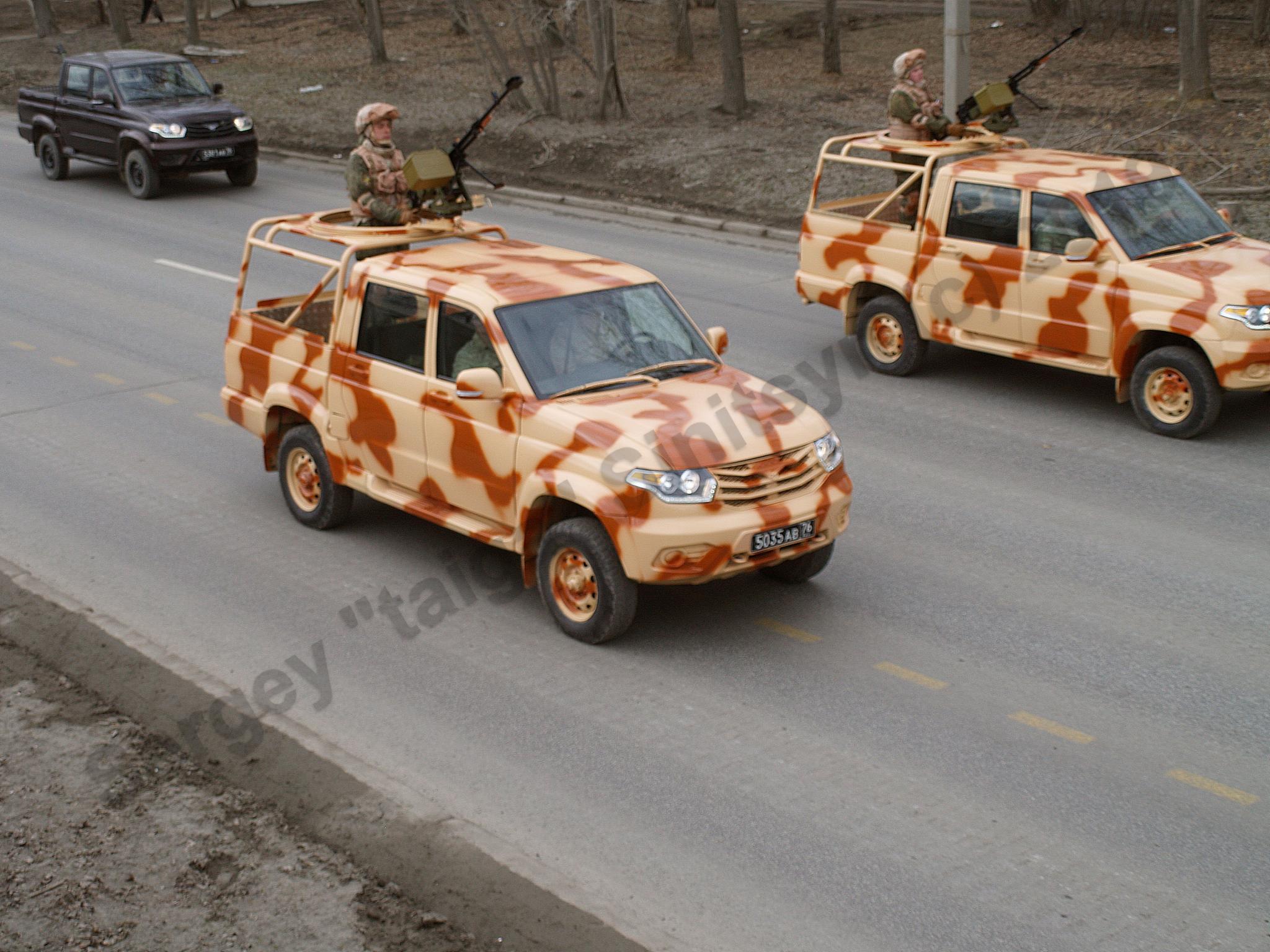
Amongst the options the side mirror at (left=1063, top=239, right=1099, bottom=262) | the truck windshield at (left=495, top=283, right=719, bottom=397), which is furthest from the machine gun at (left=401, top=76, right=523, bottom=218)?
the side mirror at (left=1063, top=239, right=1099, bottom=262)

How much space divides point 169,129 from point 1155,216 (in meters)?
14.9

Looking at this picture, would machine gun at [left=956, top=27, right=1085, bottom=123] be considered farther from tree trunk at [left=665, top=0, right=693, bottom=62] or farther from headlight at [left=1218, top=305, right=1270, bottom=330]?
tree trunk at [left=665, top=0, right=693, bottom=62]

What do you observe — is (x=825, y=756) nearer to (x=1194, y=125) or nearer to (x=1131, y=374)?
(x=1131, y=374)

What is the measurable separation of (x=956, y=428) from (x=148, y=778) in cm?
700

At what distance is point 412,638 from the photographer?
313 inches

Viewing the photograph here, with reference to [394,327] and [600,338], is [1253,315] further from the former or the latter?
[394,327]

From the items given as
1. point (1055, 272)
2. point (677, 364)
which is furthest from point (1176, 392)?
point (677, 364)

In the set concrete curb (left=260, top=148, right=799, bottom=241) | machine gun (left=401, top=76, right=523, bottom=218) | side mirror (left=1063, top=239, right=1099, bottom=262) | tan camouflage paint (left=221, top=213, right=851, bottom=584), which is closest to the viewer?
tan camouflage paint (left=221, top=213, right=851, bottom=584)

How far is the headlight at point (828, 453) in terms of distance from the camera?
7.79m

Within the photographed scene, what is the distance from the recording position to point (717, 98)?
26000 mm

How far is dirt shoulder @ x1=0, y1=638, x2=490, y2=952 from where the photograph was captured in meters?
5.40

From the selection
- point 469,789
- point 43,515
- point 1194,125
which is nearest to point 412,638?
point 469,789

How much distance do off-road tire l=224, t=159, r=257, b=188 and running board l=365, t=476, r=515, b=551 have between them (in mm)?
14501

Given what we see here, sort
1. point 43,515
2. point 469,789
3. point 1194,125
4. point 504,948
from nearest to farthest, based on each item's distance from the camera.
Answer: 1. point 504,948
2. point 469,789
3. point 43,515
4. point 1194,125
